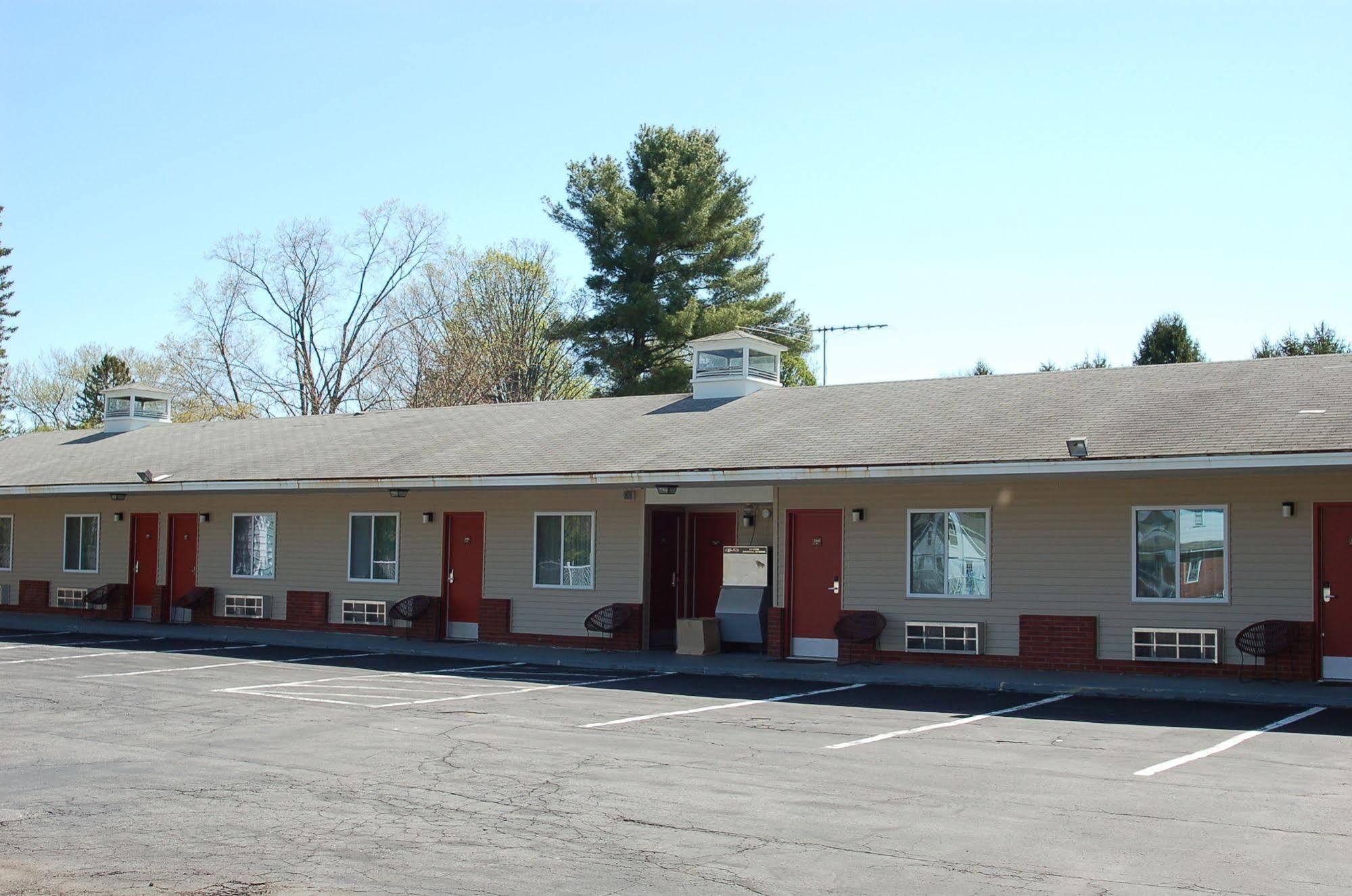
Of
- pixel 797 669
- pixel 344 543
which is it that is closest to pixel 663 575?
pixel 797 669

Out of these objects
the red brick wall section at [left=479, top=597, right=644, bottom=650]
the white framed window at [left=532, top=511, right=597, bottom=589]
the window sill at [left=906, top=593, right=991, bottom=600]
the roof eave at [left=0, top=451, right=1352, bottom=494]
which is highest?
the roof eave at [left=0, top=451, right=1352, bottom=494]

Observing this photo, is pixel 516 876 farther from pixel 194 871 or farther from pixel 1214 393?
pixel 1214 393

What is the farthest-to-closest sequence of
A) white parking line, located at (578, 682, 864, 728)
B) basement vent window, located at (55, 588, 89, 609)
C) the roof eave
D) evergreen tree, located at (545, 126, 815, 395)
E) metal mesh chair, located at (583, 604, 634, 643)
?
evergreen tree, located at (545, 126, 815, 395), basement vent window, located at (55, 588, 89, 609), metal mesh chair, located at (583, 604, 634, 643), the roof eave, white parking line, located at (578, 682, 864, 728)

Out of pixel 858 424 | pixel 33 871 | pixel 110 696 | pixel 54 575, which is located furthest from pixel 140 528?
pixel 33 871

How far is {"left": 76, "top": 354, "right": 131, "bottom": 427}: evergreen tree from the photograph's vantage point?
58906mm

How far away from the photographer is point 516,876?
673 centimetres

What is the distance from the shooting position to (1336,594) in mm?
15406

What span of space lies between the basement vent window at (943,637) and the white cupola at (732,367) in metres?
7.47

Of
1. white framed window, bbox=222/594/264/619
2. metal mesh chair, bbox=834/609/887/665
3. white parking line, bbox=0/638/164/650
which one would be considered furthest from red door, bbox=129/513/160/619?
metal mesh chair, bbox=834/609/887/665

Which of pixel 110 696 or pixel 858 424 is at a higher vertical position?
pixel 858 424

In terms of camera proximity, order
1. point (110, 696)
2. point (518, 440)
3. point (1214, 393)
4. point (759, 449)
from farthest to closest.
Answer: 1. point (518, 440)
2. point (759, 449)
3. point (1214, 393)
4. point (110, 696)

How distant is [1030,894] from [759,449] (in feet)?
41.7

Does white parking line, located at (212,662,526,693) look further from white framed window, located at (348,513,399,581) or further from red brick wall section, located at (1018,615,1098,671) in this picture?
red brick wall section, located at (1018,615,1098,671)

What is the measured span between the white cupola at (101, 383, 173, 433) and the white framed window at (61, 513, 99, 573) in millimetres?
5670
